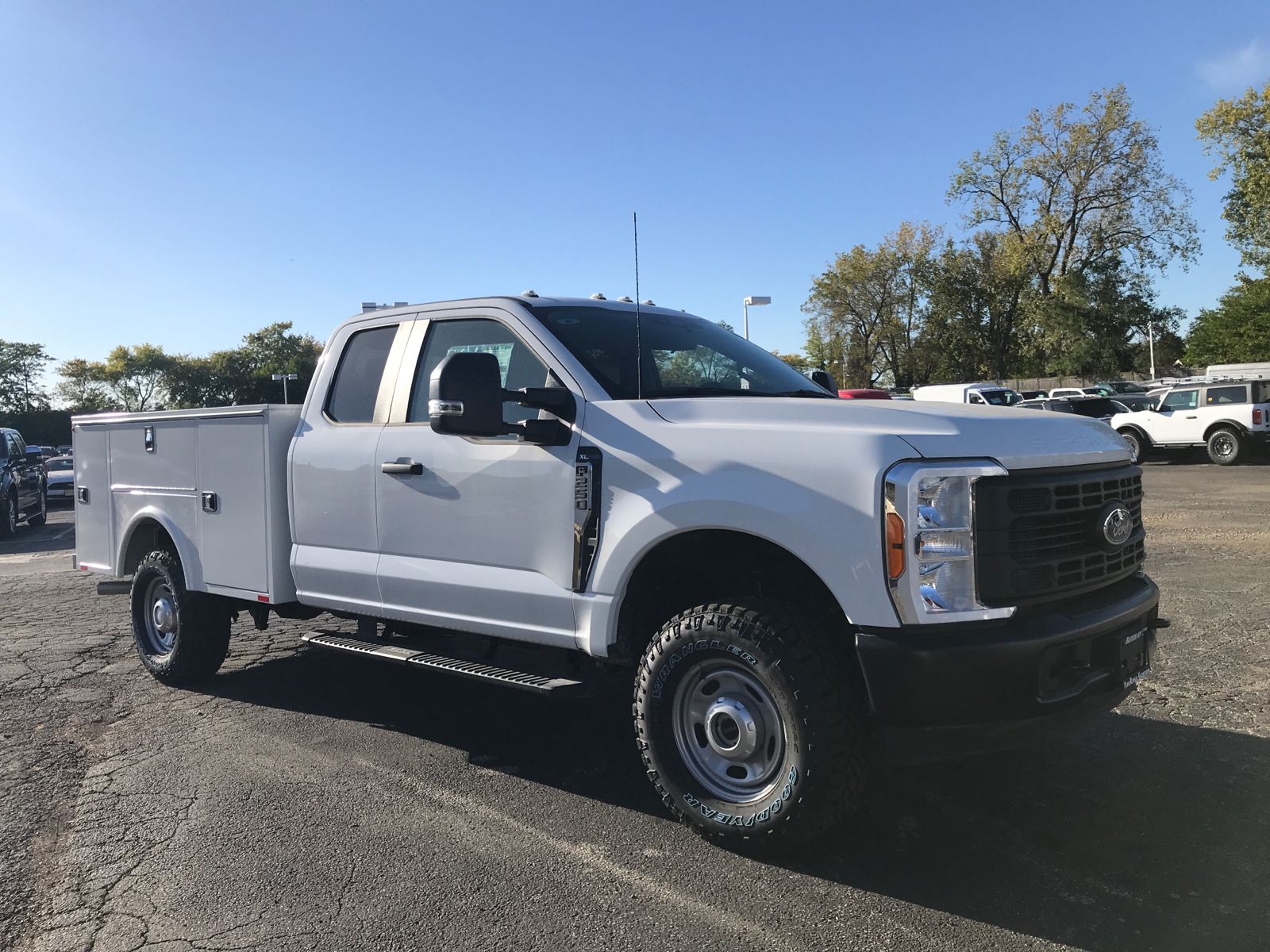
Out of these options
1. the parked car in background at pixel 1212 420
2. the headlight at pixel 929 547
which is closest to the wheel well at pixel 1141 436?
the parked car in background at pixel 1212 420

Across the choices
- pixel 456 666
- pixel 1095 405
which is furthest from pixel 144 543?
pixel 1095 405

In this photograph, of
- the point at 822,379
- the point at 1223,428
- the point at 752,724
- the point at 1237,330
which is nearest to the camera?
the point at 752,724

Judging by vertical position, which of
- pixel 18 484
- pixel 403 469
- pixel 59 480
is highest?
pixel 403 469

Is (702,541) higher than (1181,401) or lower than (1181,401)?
lower

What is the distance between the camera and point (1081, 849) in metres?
3.41

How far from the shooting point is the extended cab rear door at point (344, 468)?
471cm

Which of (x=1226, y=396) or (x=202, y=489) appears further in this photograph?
(x=1226, y=396)

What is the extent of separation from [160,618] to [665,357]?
3.78m

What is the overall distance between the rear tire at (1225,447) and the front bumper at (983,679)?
2066cm

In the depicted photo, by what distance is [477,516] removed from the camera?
418cm

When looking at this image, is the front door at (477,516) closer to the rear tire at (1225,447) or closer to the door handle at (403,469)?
the door handle at (403,469)

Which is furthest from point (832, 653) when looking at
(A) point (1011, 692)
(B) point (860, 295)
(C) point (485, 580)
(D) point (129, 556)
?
(B) point (860, 295)

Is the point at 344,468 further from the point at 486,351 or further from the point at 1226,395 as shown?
the point at 1226,395

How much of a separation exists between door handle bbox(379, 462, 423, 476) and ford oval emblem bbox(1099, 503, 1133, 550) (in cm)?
279
